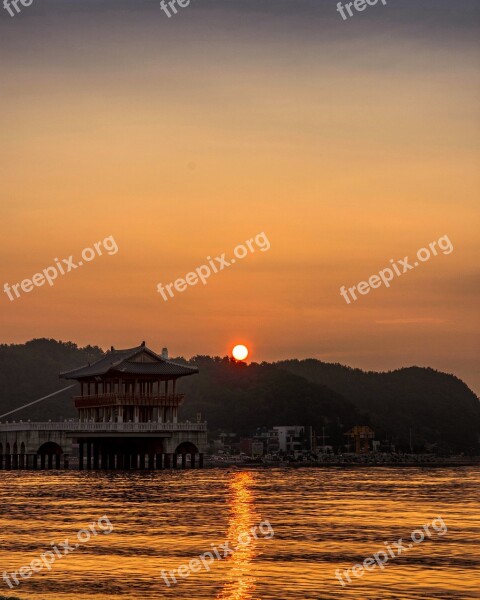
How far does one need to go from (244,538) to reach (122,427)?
262 feet

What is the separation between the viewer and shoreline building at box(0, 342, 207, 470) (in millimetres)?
125688

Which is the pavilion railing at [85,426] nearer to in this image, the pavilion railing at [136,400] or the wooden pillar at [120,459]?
the pavilion railing at [136,400]

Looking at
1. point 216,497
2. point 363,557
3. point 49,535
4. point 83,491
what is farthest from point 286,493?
point 363,557

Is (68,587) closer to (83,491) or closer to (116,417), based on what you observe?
(83,491)

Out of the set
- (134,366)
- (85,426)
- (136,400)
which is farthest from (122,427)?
(134,366)

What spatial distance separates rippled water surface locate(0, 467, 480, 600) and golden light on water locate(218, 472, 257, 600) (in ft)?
0.19

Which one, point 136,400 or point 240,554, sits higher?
point 136,400

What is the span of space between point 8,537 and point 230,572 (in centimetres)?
1381

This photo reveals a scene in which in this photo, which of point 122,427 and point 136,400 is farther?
point 136,400

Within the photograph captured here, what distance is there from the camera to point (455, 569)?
124 ft

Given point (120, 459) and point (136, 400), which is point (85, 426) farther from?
point (120, 459)

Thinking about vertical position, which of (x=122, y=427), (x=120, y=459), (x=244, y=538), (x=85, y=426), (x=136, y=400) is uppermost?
(x=136, y=400)

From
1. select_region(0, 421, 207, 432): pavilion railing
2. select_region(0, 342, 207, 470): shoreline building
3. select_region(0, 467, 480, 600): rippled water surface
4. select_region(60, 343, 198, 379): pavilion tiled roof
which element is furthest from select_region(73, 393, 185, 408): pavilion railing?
select_region(0, 467, 480, 600): rippled water surface

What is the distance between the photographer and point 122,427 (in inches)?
4966
